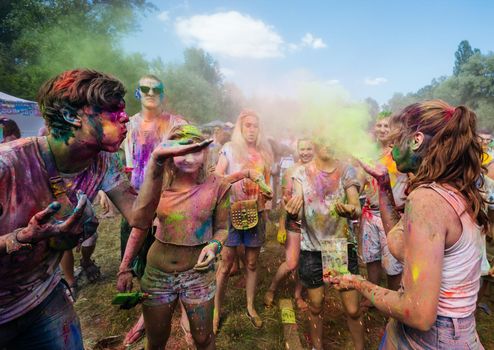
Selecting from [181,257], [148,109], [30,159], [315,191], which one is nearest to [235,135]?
[148,109]

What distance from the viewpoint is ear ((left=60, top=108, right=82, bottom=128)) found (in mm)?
1736

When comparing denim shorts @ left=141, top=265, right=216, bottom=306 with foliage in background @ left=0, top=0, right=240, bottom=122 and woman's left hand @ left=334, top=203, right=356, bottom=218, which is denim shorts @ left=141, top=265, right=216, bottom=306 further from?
foliage in background @ left=0, top=0, right=240, bottom=122

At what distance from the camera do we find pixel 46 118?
1.76m

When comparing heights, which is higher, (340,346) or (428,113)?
(428,113)

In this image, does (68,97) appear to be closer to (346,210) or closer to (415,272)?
(415,272)

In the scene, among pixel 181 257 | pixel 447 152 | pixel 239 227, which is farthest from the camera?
pixel 239 227

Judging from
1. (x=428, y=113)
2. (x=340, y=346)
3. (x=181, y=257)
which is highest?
(x=428, y=113)

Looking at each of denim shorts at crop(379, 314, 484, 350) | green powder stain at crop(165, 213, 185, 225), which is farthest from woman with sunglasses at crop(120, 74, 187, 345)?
denim shorts at crop(379, 314, 484, 350)

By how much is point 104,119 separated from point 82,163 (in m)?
0.33

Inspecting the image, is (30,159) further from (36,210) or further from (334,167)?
(334,167)

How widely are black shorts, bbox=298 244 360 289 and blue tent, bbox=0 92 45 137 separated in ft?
35.7

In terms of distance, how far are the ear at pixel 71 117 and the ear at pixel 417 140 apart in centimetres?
206

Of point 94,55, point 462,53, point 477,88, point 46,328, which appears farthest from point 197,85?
point 462,53

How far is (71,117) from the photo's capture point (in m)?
1.75
